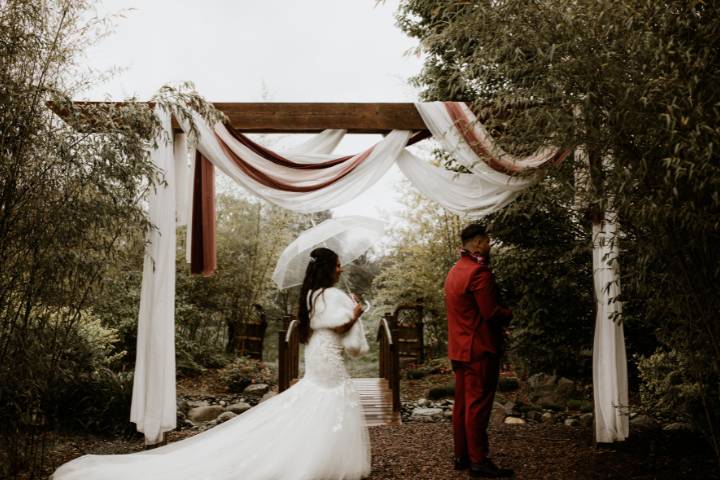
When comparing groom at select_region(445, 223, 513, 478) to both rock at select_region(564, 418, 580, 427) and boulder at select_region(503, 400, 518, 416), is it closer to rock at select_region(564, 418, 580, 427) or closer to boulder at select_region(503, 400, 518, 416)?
rock at select_region(564, 418, 580, 427)

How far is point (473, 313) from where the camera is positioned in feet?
11.9

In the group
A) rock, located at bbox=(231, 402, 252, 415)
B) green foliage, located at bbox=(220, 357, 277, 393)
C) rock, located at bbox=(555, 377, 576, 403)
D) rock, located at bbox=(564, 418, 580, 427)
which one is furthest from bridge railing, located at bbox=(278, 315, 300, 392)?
rock, located at bbox=(555, 377, 576, 403)

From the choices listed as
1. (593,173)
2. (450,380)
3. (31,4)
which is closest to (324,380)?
(593,173)

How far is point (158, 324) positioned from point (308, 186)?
1511mm

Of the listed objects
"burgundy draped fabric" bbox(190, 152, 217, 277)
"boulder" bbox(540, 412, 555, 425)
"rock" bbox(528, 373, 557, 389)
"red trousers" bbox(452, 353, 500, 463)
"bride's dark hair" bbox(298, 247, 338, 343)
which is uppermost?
"burgundy draped fabric" bbox(190, 152, 217, 277)

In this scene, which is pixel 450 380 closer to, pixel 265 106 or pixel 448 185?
pixel 448 185

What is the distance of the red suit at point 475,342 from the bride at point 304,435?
61cm

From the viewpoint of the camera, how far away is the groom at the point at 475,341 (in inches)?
142

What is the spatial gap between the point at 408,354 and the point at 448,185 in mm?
6216

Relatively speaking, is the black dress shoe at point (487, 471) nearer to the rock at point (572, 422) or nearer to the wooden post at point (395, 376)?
the rock at point (572, 422)

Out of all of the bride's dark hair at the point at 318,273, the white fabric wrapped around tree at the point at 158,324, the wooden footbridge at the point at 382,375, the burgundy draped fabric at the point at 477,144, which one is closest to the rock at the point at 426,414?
the wooden footbridge at the point at 382,375

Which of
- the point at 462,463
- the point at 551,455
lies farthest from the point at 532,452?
the point at 462,463

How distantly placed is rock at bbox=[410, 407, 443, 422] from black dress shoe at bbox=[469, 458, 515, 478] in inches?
109

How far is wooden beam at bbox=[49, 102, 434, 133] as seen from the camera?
4770 millimetres
